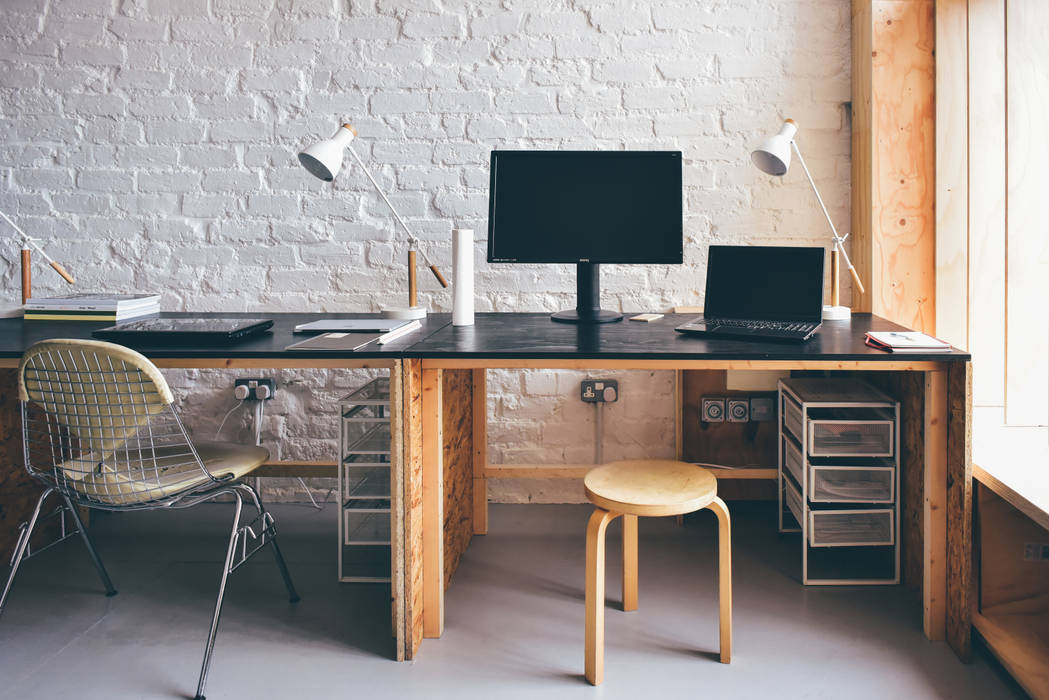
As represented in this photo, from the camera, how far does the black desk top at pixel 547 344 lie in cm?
192

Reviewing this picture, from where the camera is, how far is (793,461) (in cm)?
252

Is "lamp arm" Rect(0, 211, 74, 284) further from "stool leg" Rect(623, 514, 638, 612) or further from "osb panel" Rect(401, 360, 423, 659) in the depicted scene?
"stool leg" Rect(623, 514, 638, 612)

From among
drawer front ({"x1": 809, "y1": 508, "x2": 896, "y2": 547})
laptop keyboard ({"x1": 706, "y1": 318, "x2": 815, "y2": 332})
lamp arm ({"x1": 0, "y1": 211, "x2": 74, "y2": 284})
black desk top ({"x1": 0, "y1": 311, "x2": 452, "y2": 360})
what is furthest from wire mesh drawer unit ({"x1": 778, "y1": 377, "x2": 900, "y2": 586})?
lamp arm ({"x1": 0, "y1": 211, "x2": 74, "y2": 284})

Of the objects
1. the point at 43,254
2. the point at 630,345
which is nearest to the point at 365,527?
the point at 630,345

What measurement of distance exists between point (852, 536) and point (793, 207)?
3.85 ft

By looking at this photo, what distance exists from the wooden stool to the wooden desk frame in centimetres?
26

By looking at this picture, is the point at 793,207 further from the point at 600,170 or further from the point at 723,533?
the point at 723,533

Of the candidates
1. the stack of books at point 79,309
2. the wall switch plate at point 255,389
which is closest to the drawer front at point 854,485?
the wall switch plate at point 255,389

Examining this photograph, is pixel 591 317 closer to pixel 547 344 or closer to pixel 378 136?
pixel 547 344

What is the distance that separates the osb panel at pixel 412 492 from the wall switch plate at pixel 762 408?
1.37m

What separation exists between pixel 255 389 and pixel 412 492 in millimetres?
1362

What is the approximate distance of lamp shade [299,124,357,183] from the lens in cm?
233

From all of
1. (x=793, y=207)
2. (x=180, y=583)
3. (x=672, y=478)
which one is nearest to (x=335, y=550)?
(x=180, y=583)

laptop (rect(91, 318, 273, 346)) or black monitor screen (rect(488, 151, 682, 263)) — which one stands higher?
black monitor screen (rect(488, 151, 682, 263))
